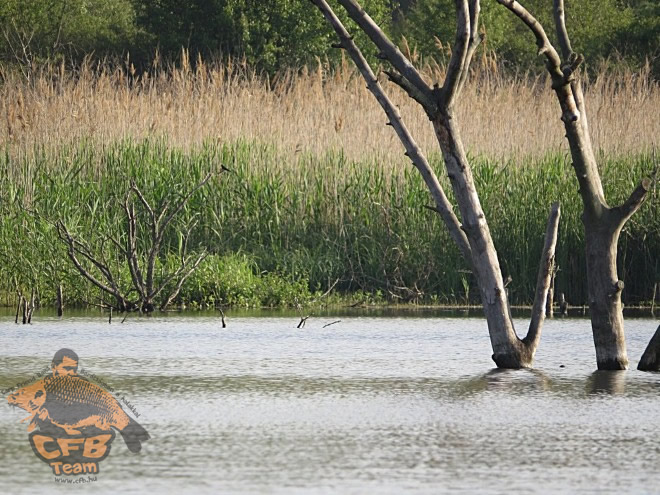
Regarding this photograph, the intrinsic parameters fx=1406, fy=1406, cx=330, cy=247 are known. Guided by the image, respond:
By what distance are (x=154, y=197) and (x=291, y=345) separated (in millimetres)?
5034

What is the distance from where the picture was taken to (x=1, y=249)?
1382 centimetres

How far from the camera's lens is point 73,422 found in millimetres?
6887

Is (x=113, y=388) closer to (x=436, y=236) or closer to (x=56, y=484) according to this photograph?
(x=56, y=484)

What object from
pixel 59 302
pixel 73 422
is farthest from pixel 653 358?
pixel 59 302

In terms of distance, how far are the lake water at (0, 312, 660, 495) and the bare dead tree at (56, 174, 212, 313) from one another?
1.25 metres

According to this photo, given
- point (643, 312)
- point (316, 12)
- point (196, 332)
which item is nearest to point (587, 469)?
point (196, 332)

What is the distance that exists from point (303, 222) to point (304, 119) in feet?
7.77

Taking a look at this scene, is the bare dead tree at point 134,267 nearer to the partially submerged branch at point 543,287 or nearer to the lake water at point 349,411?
the lake water at point 349,411

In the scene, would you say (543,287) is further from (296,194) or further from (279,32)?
(279,32)

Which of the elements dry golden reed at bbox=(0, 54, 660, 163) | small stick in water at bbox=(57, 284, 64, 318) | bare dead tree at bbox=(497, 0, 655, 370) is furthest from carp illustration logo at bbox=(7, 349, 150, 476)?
dry golden reed at bbox=(0, 54, 660, 163)

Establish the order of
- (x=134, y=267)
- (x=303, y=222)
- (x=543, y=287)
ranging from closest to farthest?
1. (x=543, y=287)
2. (x=134, y=267)
3. (x=303, y=222)

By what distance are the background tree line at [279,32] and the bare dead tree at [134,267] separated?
12165mm

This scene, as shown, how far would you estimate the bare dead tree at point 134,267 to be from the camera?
42.7 ft

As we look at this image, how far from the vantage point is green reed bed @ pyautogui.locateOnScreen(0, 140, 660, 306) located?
1402cm
